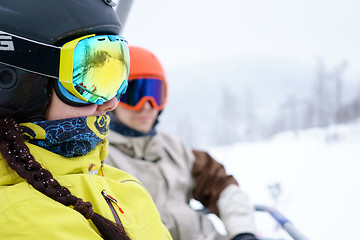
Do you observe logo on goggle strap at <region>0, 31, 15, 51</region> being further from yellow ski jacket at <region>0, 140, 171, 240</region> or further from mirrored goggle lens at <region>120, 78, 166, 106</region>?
mirrored goggle lens at <region>120, 78, 166, 106</region>

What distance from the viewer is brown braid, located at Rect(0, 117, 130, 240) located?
2.73ft

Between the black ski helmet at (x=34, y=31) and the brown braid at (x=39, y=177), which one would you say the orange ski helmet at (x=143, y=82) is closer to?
the black ski helmet at (x=34, y=31)

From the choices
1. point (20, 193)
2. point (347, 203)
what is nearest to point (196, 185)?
point (20, 193)

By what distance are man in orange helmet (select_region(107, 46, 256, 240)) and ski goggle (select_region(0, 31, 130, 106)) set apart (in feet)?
2.87

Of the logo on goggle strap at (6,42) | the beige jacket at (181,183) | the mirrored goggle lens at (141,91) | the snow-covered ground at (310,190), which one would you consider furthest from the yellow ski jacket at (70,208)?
the snow-covered ground at (310,190)

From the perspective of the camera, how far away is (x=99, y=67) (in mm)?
982

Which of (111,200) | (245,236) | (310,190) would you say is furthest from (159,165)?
(310,190)

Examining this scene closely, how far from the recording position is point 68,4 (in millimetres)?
954

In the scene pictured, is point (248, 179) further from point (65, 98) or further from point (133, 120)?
point (65, 98)

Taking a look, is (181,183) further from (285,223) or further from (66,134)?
(66,134)

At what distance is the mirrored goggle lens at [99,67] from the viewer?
0.95m

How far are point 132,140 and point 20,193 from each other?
117cm

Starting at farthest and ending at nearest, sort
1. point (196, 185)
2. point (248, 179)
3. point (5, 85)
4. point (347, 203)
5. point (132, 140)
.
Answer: point (248, 179) < point (347, 203) < point (196, 185) < point (132, 140) < point (5, 85)

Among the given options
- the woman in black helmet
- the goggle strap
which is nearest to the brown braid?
the woman in black helmet
